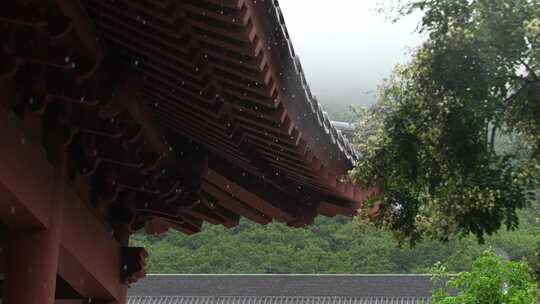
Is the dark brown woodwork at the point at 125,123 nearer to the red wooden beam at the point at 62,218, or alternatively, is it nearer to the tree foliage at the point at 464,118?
the red wooden beam at the point at 62,218

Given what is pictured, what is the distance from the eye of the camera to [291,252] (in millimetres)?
37312

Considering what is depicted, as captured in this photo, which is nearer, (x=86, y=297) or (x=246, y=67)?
(x=246, y=67)

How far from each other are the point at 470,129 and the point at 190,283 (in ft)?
73.4

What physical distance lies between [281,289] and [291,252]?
12124 millimetres

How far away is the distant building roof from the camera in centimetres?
2506

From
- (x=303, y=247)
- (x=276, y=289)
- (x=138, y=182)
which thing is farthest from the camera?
(x=303, y=247)

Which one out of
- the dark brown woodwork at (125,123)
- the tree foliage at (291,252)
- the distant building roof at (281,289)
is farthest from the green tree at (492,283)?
the tree foliage at (291,252)

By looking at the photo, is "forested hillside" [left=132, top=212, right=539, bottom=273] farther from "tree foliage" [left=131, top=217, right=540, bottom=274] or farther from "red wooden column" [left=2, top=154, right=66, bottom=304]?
"red wooden column" [left=2, top=154, right=66, bottom=304]

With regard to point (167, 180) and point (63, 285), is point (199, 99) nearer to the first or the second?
point (167, 180)

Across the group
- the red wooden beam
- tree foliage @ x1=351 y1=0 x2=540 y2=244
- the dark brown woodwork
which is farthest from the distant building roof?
tree foliage @ x1=351 y1=0 x2=540 y2=244

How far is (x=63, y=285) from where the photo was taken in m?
5.33

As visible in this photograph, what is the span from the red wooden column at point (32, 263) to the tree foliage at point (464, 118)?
1329mm

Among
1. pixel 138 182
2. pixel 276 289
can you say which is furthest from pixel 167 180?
pixel 276 289

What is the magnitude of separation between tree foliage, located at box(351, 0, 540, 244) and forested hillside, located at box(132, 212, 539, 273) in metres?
32.4
